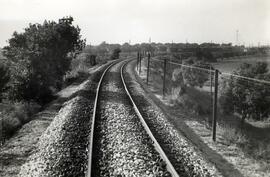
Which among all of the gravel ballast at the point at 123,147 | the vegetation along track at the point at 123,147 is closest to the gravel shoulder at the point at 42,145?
the vegetation along track at the point at 123,147

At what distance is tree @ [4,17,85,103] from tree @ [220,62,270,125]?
52.1 ft

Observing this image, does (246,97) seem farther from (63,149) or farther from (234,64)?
(234,64)

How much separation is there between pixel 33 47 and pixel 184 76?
103 ft

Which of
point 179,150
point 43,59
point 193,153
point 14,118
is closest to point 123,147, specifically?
point 179,150

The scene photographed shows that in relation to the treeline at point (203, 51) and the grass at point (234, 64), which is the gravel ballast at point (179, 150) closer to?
the grass at point (234, 64)

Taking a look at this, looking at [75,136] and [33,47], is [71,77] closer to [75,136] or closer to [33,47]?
[33,47]

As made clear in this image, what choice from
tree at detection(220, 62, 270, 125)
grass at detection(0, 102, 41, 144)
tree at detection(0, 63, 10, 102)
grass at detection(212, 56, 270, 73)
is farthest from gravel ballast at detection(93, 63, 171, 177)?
grass at detection(212, 56, 270, 73)

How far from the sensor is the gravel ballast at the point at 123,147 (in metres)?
7.38

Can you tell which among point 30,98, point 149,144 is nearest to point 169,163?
point 149,144

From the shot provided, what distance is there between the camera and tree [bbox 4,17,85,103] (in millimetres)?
18688

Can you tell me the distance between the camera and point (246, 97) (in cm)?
3216

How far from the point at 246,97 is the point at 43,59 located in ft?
67.6

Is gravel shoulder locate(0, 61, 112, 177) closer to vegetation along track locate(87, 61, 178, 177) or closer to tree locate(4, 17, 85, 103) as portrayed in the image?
vegetation along track locate(87, 61, 178, 177)

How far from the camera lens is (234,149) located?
33.0 feet
